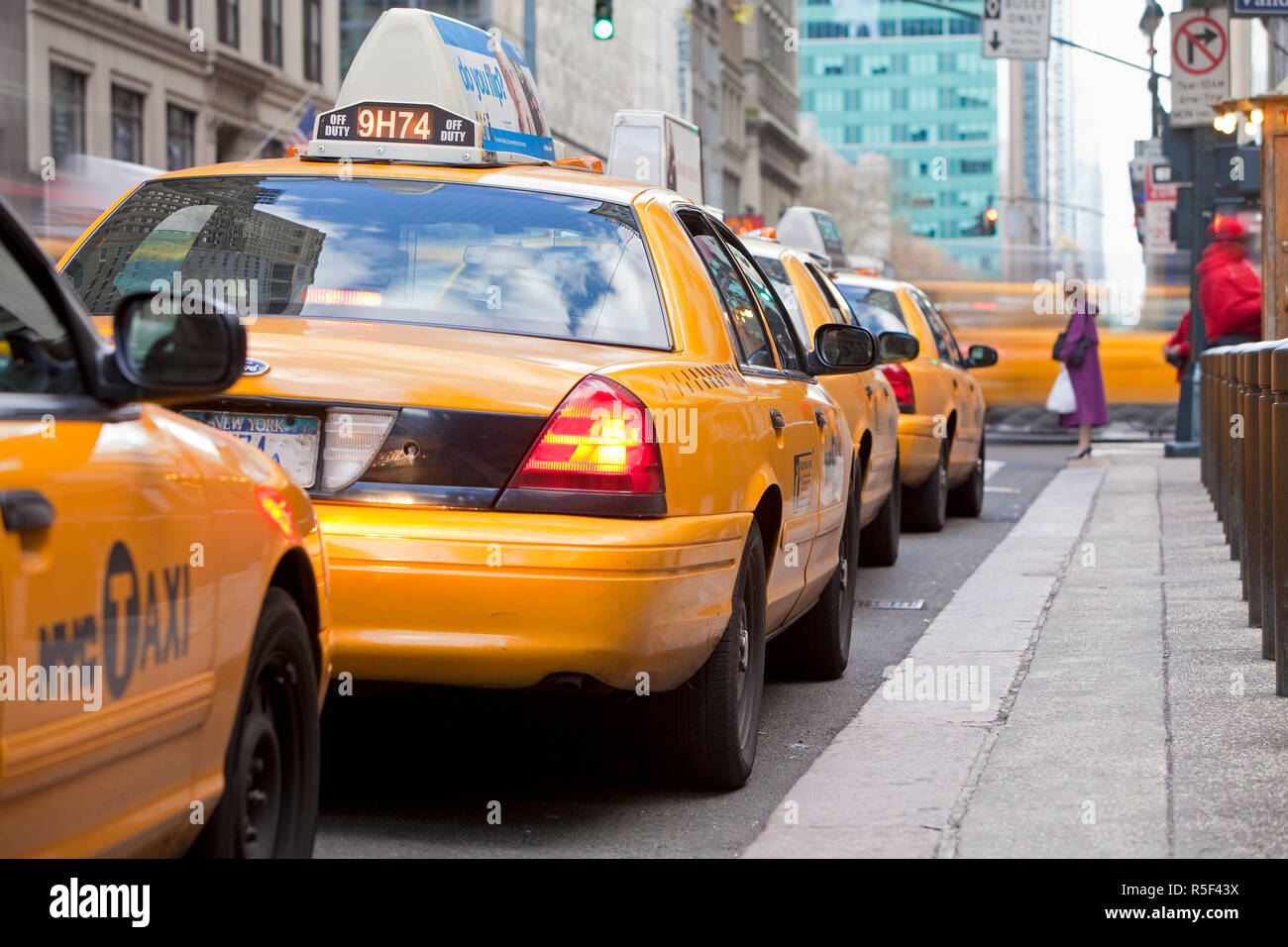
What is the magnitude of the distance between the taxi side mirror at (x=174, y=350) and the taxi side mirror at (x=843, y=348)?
13.3 ft

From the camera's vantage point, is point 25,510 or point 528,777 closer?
point 25,510

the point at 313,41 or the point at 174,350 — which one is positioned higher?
the point at 313,41

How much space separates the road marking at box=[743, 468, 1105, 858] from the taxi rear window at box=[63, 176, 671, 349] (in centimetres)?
131

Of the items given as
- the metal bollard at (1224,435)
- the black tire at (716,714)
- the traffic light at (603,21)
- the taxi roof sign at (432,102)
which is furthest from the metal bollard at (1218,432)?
the traffic light at (603,21)

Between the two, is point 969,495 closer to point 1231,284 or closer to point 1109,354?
point 1231,284

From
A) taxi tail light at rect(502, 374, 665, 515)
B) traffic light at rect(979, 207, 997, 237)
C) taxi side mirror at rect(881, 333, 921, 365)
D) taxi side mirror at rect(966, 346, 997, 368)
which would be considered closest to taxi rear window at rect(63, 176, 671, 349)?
taxi tail light at rect(502, 374, 665, 515)

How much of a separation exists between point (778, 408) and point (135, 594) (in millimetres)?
3219

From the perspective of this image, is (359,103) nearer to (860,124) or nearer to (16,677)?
(16,677)

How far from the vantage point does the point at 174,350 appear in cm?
312

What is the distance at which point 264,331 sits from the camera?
490cm

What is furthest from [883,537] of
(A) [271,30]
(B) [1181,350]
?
(A) [271,30]

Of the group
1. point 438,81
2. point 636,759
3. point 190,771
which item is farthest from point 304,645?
point 438,81

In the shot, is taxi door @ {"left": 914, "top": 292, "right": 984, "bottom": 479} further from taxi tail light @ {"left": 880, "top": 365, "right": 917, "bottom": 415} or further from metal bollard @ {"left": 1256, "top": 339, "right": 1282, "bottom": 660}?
metal bollard @ {"left": 1256, "top": 339, "right": 1282, "bottom": 660}
